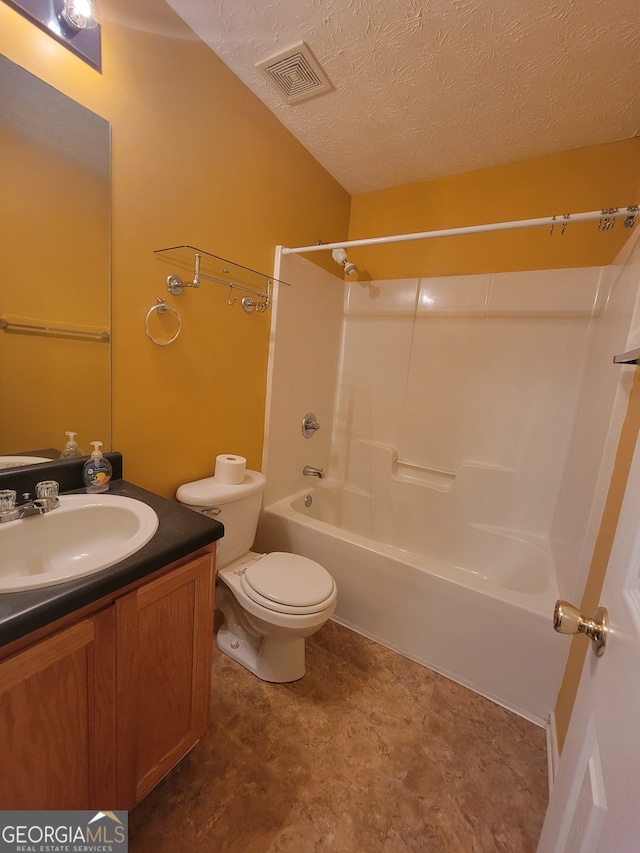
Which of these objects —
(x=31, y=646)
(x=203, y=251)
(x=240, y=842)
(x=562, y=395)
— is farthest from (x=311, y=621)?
(x=562, y=395)

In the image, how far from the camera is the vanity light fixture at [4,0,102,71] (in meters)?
0.88

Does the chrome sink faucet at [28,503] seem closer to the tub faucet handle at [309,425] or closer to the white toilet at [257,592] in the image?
the white toilet at [257,592]

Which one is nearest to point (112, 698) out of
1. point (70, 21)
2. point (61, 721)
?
point (61, 721)

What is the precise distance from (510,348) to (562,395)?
368 millimetres

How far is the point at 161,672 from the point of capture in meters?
0.89

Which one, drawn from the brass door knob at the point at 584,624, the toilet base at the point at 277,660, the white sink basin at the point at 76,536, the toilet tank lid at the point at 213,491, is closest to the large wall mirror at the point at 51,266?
the white sink basin at the point at 76,536

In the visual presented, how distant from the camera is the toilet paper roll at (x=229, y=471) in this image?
1.51 metres

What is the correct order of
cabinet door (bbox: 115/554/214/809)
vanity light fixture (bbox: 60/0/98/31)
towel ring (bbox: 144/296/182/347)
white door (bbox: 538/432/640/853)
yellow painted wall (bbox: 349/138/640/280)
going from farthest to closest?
yellow painted wall (bbox: 349/138/640/280)
towel ring (bbox: 144/296/182/347)
vanity light fixture (bbox: 60/0/98/31)
cabinet door (bbox: 115/554/214/809)
white door (bbox: 538/432/640/853)

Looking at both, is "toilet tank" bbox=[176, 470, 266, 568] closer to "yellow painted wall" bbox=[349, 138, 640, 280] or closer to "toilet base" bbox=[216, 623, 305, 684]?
"toilet base" bbox=[216, 623, 305, 684]

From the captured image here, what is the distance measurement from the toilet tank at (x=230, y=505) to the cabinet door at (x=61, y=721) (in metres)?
0.66

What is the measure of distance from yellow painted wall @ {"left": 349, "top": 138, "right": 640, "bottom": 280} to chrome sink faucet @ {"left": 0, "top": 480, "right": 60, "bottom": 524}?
2.09 meters

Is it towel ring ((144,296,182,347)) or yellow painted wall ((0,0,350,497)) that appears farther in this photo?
towel ring ((144,296,182,347))

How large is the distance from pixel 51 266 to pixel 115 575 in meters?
0.91

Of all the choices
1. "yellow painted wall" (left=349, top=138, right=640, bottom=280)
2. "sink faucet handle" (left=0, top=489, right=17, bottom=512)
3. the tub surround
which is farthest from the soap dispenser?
"yellow painted wall" (left=349, top=138, right=640, bottom=280)
